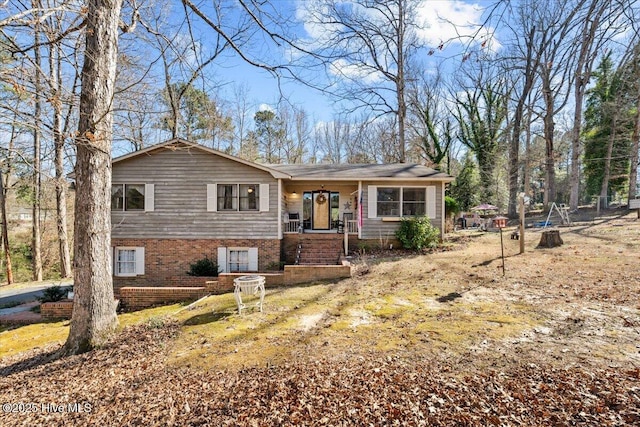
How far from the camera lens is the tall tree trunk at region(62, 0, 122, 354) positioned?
18.0 ft

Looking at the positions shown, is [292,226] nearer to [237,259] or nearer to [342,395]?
[237,259]

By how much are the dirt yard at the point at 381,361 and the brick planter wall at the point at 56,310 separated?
3162 millimetres

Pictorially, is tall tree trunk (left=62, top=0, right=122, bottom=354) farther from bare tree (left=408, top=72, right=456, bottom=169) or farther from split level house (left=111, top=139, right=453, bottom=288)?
bare tree (left=408, top=72, right=456, bottom=169)

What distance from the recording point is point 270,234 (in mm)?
11641

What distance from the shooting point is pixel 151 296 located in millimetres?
9398

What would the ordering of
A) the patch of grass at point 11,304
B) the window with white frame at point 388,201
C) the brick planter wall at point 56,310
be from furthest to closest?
the window with white frame at point 388,201 < the patch of grass at point 11,304 < the brick planter wall at point 56,310

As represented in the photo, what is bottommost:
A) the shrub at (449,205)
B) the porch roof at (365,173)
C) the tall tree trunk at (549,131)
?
the shrub at (449,205)

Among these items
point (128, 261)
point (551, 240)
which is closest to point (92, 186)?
point (128, 261)

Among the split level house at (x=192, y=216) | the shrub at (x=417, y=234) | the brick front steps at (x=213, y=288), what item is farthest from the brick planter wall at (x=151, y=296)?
the shrub at (x=417, y=234)

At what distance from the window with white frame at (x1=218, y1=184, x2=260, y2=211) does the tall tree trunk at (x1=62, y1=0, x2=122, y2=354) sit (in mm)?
5940

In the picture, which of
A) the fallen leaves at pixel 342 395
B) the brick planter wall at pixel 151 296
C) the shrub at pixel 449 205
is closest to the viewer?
the fallen leaves at pixel 342 395

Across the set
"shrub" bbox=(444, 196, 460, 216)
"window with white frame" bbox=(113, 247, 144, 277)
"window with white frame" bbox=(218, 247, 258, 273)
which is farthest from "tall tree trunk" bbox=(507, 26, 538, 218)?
"window with white frame" bbox=(113, 247, 144, 277)

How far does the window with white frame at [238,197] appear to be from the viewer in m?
11.7

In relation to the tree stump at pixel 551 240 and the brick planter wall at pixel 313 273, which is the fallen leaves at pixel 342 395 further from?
the tree stump at pixel 551 240
